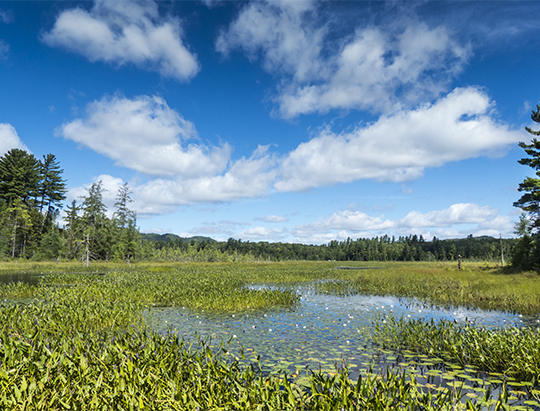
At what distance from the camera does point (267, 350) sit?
9.35m

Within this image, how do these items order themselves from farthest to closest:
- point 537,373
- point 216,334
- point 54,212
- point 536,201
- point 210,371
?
point 54,212 → point 536,201 → point 216,334 → point 537,373 → point 210,371

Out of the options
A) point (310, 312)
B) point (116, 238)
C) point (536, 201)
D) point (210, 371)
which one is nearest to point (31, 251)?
point (116, 238)

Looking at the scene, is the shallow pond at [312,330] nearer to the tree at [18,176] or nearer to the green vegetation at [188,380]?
the green vegetation at [188,380]

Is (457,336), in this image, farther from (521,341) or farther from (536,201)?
(536,201)

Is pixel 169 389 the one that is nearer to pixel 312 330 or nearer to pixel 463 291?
pixel 312 330

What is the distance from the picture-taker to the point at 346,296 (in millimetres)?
22516

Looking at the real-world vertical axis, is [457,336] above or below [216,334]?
above

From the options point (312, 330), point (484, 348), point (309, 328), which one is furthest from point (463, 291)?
point (312, 330)

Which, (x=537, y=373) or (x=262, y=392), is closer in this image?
(x=262, y=392)

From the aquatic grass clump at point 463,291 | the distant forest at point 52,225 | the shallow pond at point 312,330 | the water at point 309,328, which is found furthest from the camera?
the distant forest at point 52,225

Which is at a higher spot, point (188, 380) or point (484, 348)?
point (188, 380)

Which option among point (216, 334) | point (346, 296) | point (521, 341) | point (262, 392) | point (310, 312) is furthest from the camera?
point (346, 296)

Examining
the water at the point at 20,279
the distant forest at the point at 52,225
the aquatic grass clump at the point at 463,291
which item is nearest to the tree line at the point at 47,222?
the distant forest at the point at 52,225

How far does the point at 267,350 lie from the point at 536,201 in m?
38.9
